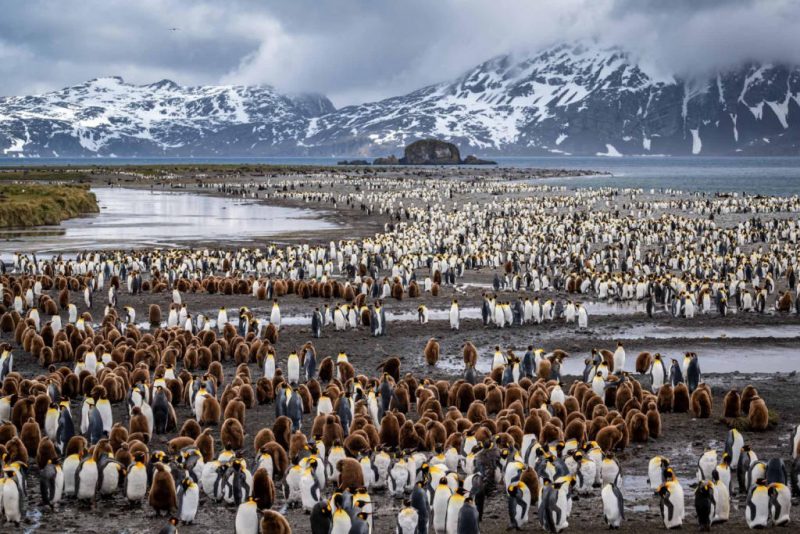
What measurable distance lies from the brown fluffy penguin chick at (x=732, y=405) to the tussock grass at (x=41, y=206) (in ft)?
136

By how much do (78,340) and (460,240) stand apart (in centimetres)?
2068

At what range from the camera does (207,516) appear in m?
9.42

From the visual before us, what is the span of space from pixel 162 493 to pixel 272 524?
5.37ft

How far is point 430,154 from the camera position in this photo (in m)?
188

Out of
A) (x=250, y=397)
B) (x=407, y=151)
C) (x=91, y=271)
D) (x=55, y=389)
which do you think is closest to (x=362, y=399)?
(x=250, y=397)

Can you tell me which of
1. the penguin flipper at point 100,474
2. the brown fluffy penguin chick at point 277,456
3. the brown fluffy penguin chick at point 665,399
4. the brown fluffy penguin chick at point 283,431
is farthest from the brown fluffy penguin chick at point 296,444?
the brown fluffy penguin chick at point 665,399

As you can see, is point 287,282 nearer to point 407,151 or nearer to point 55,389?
point 55,389

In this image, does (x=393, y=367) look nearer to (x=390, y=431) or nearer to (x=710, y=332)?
(x=390, y=431)

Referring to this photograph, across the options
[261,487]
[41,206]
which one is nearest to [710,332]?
[261,487]

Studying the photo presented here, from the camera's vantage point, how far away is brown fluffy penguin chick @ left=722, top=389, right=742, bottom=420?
12438 mm

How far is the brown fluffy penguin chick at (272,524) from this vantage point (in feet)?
27.5

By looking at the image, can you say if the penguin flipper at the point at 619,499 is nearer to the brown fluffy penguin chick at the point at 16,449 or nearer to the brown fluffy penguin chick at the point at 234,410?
the brown fluffy penguin chick at the point at 234,410

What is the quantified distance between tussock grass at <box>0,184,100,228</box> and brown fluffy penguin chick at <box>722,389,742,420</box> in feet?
136

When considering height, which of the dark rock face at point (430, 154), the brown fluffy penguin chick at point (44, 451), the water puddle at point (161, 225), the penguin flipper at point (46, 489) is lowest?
the penguin flipper at point (46, 489)
